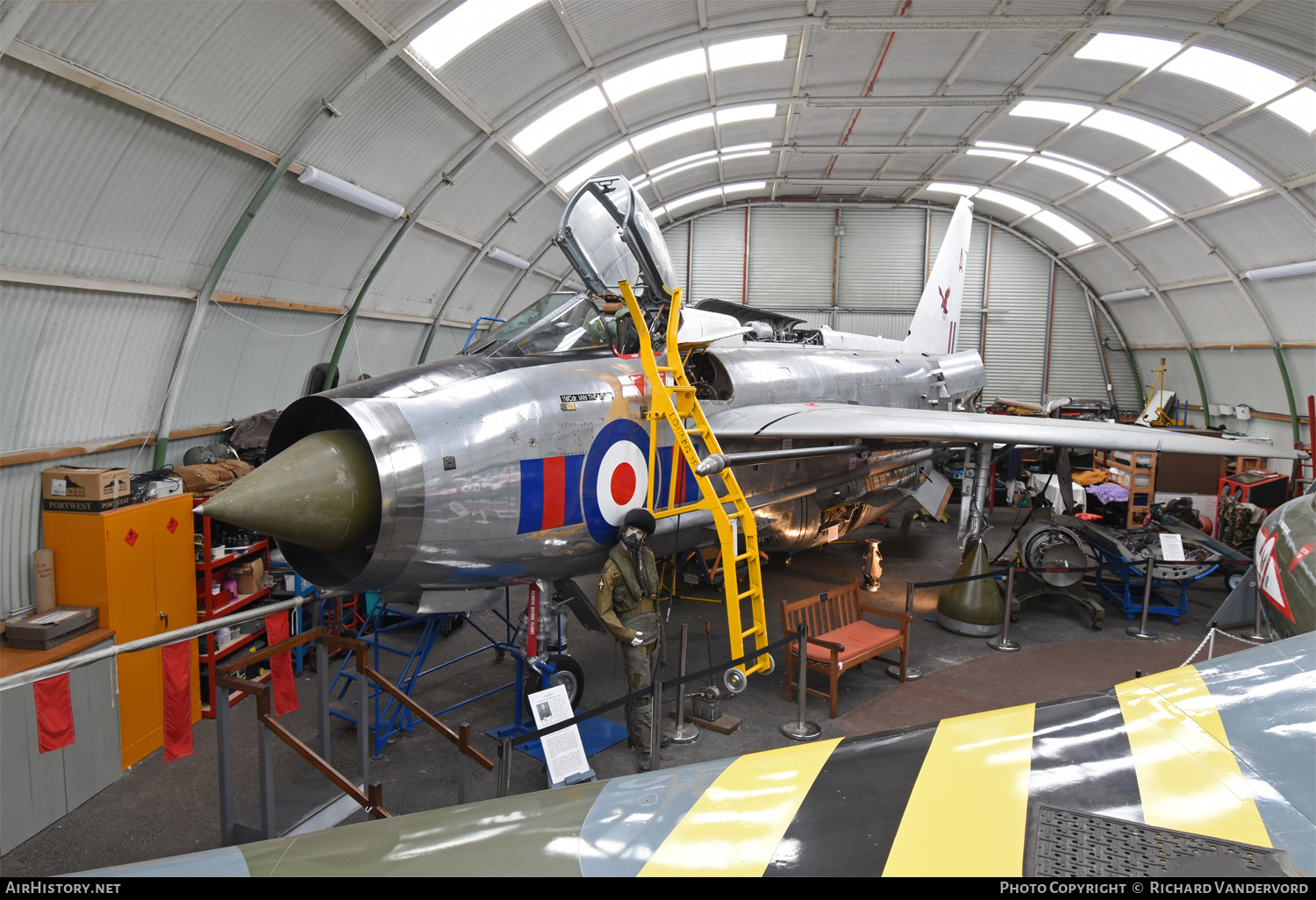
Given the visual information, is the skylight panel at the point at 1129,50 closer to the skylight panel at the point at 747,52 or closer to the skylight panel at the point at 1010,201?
the skylight panel at the point at 747,52

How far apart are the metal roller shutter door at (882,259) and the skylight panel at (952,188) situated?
1.51 meters

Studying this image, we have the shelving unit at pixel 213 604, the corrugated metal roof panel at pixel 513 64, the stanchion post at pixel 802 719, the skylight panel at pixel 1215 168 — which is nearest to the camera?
the stanchion post at pixel 802 719

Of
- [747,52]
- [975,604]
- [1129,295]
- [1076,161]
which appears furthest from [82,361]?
[1129,295]

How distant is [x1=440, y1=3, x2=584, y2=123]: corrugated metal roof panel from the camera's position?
8516 mm

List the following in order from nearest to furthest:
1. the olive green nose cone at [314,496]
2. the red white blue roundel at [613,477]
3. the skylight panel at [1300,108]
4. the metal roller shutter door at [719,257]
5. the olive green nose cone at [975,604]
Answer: the olive green nose cone at [314,496]
the red white blue roundel at [613,477]
the olive green nose cone at [975,604]
the skylight panel at [1300,108]
the metal roller shutter door at [719,257]

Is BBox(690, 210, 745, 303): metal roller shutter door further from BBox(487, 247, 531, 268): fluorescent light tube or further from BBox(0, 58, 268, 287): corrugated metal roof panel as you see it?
BBox(0, 58, 268, 287): corrugated metal roof panel

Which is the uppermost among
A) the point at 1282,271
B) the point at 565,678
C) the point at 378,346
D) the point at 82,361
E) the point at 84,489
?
the point at 1282,271

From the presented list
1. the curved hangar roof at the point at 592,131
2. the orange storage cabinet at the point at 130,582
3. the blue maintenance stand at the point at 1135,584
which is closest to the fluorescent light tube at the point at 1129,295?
the curved hangar roof at the point at 592,131

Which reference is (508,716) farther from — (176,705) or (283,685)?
(176,705)

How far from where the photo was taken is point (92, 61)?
5.14m

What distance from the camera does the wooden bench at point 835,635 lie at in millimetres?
6426

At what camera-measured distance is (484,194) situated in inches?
457

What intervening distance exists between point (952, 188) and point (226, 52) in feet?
60.5

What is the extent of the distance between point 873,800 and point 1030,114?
629 inches
